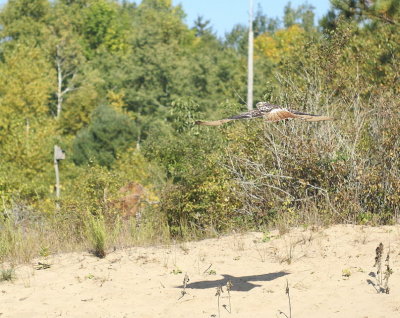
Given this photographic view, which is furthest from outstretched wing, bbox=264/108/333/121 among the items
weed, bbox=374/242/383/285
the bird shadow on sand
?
the bird shadow on sand

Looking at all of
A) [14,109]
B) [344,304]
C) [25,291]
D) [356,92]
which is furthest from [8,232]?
[14,109]

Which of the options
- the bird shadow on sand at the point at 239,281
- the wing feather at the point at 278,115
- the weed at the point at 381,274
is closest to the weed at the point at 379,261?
the weed at the point at 381,274

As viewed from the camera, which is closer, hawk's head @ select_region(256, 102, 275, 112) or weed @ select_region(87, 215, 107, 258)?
hawk's head @ select_region(256, 102, 275, 112)

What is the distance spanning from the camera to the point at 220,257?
34.1ft

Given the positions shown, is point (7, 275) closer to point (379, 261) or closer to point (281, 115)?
point (281, 115)

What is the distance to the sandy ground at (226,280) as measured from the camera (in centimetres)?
843

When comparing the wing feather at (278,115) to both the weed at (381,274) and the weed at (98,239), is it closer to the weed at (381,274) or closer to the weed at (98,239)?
the weed at (381,274)

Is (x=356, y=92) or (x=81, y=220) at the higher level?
(x=356, y=92)

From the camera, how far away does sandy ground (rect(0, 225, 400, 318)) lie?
27.7 feet

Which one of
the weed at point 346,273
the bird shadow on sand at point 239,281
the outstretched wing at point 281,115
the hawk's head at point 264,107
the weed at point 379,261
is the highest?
the hawk's head at point 264,107

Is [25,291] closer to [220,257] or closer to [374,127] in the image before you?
[220,257]

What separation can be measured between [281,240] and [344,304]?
248 centimetres

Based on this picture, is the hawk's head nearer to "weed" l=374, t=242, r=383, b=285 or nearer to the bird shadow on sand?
"weed" l=374, t=242, r=383, b=285

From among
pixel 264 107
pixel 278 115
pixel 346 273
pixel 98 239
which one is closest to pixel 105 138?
pixel 98 239
